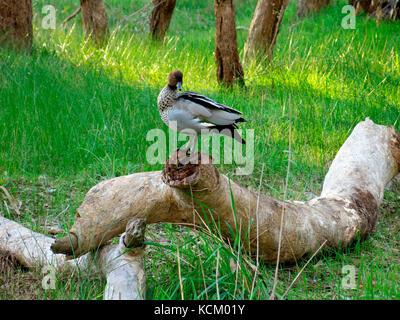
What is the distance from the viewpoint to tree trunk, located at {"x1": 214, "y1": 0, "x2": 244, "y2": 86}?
625 cm

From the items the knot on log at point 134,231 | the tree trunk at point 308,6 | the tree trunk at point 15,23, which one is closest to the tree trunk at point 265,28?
the tree trunk at point 15,23

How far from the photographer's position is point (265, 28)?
7051 millimetres

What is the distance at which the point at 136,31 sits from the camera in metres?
9.22

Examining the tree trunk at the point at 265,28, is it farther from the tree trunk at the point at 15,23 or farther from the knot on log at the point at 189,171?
the knot on log at the point at 189,171

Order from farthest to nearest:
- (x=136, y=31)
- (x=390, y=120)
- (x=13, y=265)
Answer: (x=136, y=31) < (x=390, y=120) < (x=13, y=265)

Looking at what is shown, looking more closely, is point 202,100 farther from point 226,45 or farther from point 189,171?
point 226,45

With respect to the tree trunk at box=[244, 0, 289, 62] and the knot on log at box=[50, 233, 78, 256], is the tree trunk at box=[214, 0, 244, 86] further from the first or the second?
the knot on log at box=[50, 233, 78, 256]

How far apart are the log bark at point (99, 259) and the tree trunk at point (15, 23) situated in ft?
14.9

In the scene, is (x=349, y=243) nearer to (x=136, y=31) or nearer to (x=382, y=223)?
(x=382, y=223)

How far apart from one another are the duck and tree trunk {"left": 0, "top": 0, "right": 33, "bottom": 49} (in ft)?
16.6

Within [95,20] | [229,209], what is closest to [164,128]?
[229,209]

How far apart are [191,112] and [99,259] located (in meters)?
1.08
